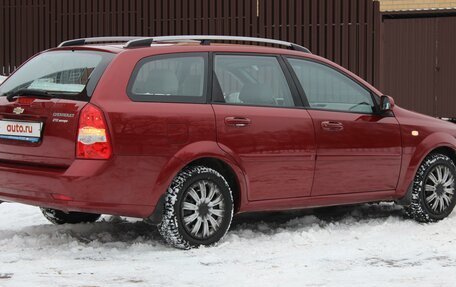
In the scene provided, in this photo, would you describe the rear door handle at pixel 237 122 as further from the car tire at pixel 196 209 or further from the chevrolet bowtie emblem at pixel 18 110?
the chevrolet bowtie emblem at pixel 18 110

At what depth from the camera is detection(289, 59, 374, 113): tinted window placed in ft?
22.9

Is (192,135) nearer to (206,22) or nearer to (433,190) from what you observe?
(433,190)

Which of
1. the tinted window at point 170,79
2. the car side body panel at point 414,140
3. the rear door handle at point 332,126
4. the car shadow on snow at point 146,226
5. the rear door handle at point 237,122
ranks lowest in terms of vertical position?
the car shadow on snow at point 146,226

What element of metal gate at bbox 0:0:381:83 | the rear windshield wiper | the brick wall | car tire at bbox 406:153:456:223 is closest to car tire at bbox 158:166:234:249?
the rear windshield wiper

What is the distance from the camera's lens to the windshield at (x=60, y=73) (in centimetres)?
593

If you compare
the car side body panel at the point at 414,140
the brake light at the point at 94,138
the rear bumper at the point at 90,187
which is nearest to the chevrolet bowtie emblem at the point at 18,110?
the rear bumper at the point at 90,187

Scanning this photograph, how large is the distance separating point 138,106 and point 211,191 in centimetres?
85

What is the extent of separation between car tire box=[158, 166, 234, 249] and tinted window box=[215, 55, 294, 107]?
0.67 meters

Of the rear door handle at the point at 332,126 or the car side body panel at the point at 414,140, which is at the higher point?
the rear door handle at the point at 332,126

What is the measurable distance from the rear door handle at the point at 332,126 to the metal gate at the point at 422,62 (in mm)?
11339

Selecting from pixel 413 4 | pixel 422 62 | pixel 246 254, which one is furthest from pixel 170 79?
pixel 422 62

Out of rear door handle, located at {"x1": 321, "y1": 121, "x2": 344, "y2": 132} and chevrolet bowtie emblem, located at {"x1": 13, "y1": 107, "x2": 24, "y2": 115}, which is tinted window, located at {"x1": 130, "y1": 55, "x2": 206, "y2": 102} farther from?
rear door handle, located at {"x1": 321, "y1": 121, "x2": 344, "y2": 132}

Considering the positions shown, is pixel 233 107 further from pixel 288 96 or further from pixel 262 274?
pixel 262 274

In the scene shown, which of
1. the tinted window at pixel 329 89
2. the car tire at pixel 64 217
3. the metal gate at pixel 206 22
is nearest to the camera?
the tinted window at pixel 329 89
